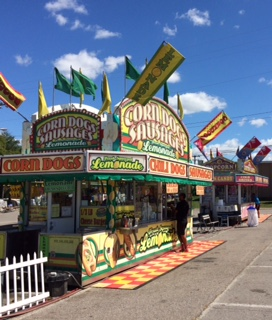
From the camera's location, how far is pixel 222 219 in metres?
21.4

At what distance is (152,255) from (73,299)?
435cm

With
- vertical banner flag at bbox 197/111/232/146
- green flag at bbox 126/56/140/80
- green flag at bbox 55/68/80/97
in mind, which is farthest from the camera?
vertical banner flag at bbox 197/111/232/146

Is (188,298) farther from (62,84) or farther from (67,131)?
(62,84)

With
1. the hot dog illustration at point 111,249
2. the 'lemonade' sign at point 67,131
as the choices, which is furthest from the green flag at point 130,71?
the hot dog illustration at point 111,249

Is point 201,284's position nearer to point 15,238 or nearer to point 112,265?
point 112,265

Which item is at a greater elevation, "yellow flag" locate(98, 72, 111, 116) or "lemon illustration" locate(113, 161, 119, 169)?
"yellow flag" locate(98, 72, 111, 116)

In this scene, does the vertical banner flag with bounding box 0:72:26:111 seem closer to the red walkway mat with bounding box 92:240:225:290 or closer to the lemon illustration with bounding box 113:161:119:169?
the lemon illustration with bounding box 113:161:119:169

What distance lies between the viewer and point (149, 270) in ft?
30.3

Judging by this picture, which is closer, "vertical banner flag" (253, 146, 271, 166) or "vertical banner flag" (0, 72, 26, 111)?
"vertical banner flag" (0, 72, 26, 111)

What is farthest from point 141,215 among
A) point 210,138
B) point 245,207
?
point 245,207

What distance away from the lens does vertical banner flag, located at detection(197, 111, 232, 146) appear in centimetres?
1820

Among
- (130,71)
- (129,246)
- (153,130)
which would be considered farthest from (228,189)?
(129,246)

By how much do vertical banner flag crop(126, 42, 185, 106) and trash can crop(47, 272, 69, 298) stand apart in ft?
14.8

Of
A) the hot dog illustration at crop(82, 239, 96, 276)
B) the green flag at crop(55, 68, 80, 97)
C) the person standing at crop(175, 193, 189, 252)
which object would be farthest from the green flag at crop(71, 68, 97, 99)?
the hot dog illustration at crop(82, 239, 96, 276)
